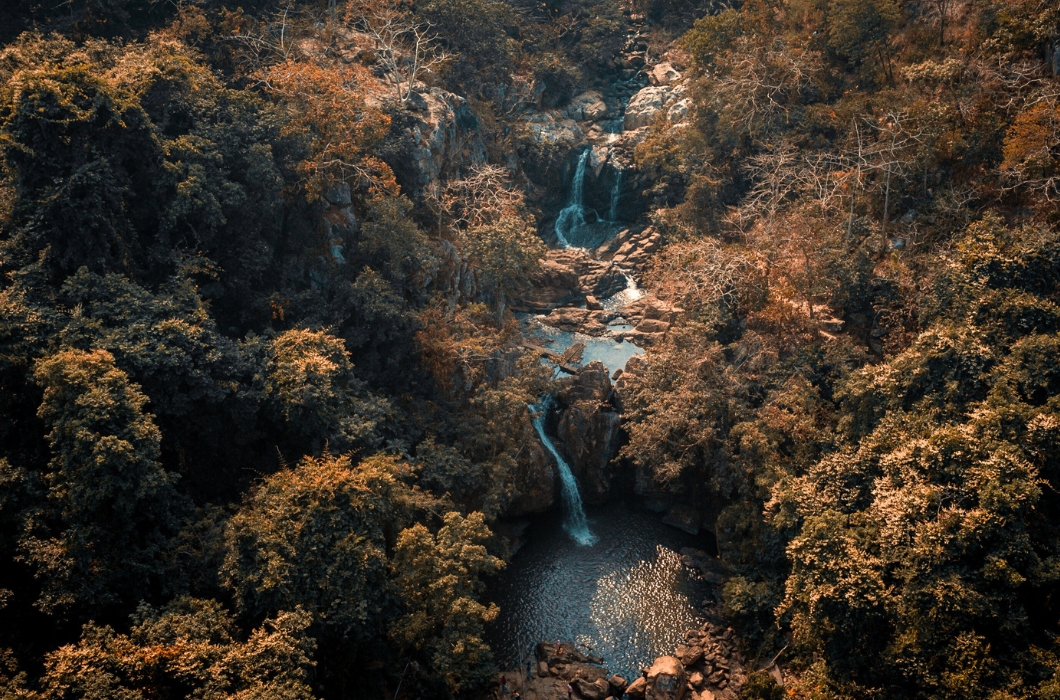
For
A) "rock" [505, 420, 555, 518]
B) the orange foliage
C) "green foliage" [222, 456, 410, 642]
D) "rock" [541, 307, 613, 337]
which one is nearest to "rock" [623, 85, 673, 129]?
"rock" [541, 307, 613, 337]

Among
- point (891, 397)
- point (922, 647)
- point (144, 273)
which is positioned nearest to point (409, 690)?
point (922, 647)

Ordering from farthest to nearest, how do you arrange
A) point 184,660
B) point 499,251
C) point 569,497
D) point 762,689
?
point 499,251
point 569,497
point 762,689
point 184,660

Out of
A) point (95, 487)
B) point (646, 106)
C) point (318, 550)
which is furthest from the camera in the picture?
point (646, 106)

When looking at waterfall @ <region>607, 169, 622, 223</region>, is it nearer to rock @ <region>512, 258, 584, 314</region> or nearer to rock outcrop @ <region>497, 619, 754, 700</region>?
rock @ <region>512, 258, 584, 314</region>

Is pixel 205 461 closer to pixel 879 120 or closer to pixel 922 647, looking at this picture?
pixel 922 647

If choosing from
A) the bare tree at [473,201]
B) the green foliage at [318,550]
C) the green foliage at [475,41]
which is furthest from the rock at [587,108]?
the green foliage at [318,550]

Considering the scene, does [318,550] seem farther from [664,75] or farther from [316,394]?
[664,75]

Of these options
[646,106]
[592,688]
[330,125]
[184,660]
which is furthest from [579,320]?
[184,660]

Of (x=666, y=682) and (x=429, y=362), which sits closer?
(x=666, y=682)
